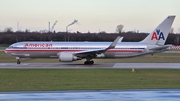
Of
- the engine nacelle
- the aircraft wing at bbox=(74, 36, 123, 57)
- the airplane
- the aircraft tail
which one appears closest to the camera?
the engine nacelle

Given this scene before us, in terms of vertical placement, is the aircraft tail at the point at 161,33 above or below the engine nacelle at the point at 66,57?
above

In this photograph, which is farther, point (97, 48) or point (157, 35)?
point (157, 35)

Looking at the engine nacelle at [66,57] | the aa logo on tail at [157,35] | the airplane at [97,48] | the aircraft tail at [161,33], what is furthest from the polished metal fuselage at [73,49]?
the engine nacelle at [66,57]

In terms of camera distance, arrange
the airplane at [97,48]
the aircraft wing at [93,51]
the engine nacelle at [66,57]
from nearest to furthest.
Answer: the engine nacelle at [66,57]
the aircraft wing at [93,51]
the airplane at [97,48]

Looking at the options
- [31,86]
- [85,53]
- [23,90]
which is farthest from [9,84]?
[85,53]

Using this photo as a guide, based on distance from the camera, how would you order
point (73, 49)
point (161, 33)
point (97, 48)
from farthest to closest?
point (161, 33)
point (97, 48)
point (73, 49)

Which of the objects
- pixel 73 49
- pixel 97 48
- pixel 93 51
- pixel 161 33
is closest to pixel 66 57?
pixel 73 49

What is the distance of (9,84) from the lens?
22.9 metres

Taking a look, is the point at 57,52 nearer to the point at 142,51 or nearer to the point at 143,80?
the point at 142,51

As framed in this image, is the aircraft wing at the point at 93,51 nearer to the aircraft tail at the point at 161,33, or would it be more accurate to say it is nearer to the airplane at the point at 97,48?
the airplane at the point at 97,48

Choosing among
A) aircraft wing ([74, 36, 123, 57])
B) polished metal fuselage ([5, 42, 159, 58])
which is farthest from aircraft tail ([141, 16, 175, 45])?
aircraft wing ([74, 36, 123, 57])

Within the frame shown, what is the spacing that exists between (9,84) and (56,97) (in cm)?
691

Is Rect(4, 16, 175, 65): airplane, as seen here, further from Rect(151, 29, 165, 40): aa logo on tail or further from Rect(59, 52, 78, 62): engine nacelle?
Rect(59, 52, 78, 62): engine nacelle

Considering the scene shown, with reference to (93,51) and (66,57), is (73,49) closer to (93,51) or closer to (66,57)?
(66,57)
